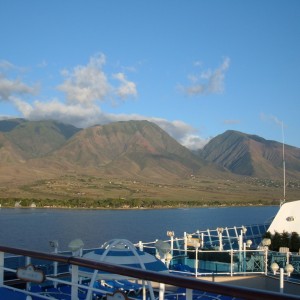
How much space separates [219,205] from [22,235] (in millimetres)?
126737

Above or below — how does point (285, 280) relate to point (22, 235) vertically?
above

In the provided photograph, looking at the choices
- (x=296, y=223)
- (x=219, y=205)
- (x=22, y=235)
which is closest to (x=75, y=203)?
(x=219, y=205)

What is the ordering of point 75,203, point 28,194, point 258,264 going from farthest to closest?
point 28,194 < point 75,203 < point 258,264

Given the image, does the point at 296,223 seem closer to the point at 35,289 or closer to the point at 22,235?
the point at 35,289

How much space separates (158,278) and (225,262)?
13474mm

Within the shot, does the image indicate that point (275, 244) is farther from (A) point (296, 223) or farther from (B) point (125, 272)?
(B) point (125, 272)

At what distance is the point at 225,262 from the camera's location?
16.8 meters

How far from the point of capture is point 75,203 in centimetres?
14475

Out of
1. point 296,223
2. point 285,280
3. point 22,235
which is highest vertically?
point 296,223

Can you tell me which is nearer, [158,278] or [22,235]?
[158,278]

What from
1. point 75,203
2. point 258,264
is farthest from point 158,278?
point 75,203

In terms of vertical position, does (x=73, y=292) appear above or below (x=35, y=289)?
above

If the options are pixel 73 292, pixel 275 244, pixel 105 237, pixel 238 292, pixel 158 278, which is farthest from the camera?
pixel 105 237

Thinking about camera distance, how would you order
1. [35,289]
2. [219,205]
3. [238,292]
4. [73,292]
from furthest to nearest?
[219,205], [35,289], [73,292], [238,292]
